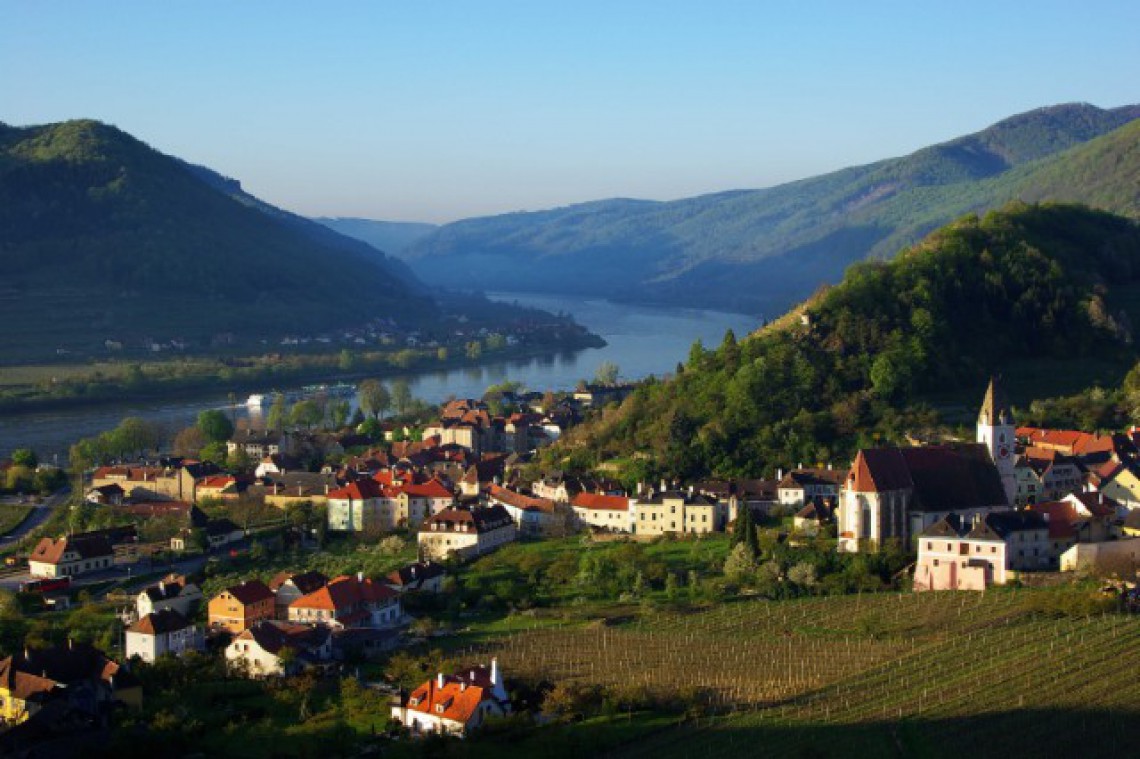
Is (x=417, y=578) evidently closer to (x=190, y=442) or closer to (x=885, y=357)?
(x=885, y=357)

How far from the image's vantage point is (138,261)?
390ft

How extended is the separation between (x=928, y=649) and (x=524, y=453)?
2802 cm

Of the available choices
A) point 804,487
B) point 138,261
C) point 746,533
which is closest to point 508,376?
point 138,261

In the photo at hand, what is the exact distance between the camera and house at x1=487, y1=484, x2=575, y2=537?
38.7 metres

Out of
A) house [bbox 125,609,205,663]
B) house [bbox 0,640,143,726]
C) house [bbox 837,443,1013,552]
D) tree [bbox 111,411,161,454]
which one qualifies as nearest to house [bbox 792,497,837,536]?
house [bbox 837,443,1013,552]

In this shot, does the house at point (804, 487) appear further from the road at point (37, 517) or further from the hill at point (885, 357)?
the road at point (37, 517)

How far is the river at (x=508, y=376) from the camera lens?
67.9 metres

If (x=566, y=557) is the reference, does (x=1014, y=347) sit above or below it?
above

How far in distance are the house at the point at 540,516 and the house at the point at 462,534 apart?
105 centimetres

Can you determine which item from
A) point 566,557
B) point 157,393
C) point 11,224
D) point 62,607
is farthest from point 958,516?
point 11,224

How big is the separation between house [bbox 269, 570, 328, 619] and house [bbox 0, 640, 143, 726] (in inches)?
207

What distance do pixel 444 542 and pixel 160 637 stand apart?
10.0 metres

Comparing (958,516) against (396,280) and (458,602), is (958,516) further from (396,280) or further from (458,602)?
(396,280)

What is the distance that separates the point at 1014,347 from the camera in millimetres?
52500
